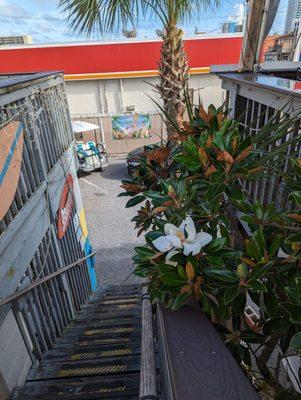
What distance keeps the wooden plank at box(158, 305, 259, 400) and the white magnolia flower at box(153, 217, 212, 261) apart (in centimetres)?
27

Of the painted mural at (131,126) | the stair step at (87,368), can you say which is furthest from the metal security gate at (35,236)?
the painted mural at (131,126)

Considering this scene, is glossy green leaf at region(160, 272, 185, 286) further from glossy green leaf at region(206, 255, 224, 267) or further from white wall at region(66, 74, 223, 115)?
white wall at region(66, 74, 223, 115)

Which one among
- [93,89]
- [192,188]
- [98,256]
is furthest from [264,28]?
[93,89]

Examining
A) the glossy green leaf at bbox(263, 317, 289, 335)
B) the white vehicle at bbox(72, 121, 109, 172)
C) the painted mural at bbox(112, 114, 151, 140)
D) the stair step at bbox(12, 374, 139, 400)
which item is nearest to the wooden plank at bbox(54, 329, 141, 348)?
the stair step at bbox(12, 374, 139, 400)

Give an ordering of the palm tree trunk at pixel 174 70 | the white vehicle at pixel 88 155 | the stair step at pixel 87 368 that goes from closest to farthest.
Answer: the stair step at pixel 87 368 < the palm tree trunk at pixel 174 70 < the white vehicle at pixel 88 155

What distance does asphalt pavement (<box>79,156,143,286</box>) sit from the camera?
7.85 meters

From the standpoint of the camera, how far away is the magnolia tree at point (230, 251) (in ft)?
3.78

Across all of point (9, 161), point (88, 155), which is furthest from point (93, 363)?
point (88, 155)

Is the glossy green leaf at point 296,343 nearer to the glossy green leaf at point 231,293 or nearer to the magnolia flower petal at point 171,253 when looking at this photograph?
the glossy green leaf at point 231,293

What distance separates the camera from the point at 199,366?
85 cm

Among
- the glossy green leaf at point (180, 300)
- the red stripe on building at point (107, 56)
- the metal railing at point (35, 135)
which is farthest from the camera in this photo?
the red stripe on building at point (107, 56)

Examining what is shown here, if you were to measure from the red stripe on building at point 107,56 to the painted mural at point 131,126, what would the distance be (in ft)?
7.62

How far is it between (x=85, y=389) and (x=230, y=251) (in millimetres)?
1918

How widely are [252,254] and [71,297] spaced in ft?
14.0
